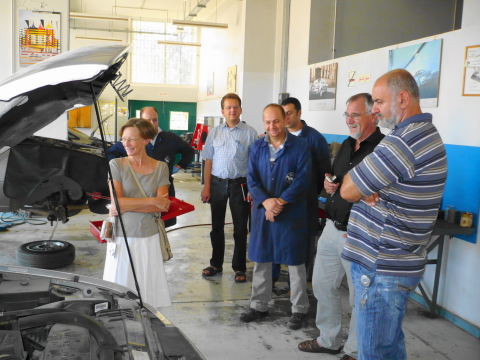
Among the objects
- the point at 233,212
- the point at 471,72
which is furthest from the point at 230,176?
the point at 471,72

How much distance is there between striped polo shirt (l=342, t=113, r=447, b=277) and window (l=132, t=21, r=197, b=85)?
16.0 m

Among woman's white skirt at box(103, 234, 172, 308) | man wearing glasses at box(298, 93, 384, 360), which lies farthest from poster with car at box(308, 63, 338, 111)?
woman's white skirt at box(103, 234, 172, 308)

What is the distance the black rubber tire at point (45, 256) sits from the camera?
183 inches

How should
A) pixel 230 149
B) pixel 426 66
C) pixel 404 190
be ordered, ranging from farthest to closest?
pixel 230 149, pixel 426 66, pixel 404 190

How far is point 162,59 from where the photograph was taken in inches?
680

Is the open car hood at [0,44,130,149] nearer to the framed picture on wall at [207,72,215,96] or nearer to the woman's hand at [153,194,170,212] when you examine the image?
the woman's hand at [153,194,170,212]

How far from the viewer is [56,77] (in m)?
1.38

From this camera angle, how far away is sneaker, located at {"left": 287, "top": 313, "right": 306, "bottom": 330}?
3.46 metres

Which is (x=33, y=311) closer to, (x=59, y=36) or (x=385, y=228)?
(x=385, y=228)

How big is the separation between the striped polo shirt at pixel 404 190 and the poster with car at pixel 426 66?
240cm

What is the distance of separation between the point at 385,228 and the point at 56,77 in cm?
143

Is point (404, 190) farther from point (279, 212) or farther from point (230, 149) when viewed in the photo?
point (230, 149)

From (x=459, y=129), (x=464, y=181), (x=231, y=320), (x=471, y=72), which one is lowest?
(x=231, y=320)

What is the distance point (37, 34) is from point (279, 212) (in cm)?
534
